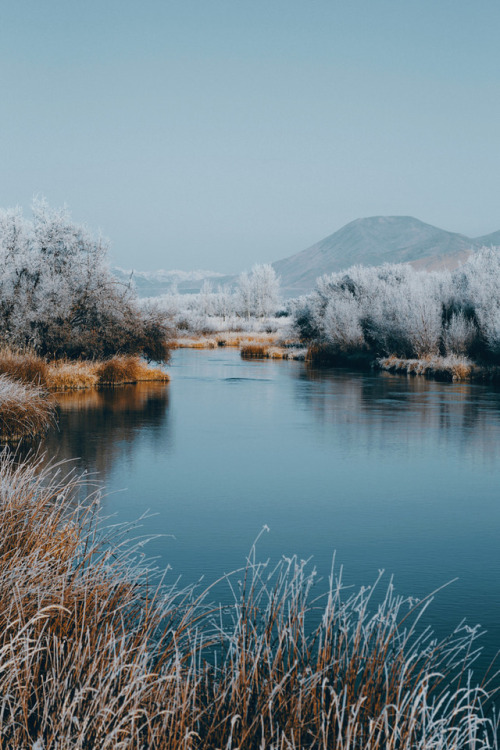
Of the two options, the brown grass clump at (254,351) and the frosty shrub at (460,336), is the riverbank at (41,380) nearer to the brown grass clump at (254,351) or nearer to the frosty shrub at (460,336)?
the frosty shrub at (460,336)

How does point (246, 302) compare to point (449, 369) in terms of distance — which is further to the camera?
point (246, 302)

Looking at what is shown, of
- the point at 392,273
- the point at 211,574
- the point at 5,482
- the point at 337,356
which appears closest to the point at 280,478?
the point at 211,574

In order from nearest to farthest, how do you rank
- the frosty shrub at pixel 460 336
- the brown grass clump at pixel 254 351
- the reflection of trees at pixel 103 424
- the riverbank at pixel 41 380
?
the reflection of trees at pixel 103 424
the riverbank at pixel 41 380
the frosty shrub at pixel 460 336
the brown grass clump at pixel 254 351

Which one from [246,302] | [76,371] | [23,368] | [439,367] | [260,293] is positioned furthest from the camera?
[246,302]

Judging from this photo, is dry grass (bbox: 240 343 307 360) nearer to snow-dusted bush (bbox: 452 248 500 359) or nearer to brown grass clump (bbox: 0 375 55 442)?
snow-dusted bush (bbox: 452 248 500 359)

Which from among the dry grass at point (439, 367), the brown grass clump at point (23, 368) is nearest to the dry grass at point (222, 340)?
the dry grass at point (439, 367)

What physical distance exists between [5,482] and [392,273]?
4390 cm

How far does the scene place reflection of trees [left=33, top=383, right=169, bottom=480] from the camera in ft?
46.4

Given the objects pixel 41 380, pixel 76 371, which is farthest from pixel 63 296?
pixel 41 380

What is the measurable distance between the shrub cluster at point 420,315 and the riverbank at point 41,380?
11812mm

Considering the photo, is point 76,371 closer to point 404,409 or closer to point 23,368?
point 23,368

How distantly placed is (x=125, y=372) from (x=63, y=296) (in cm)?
390

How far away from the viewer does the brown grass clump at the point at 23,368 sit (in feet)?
61.7

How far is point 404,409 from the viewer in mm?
21516
